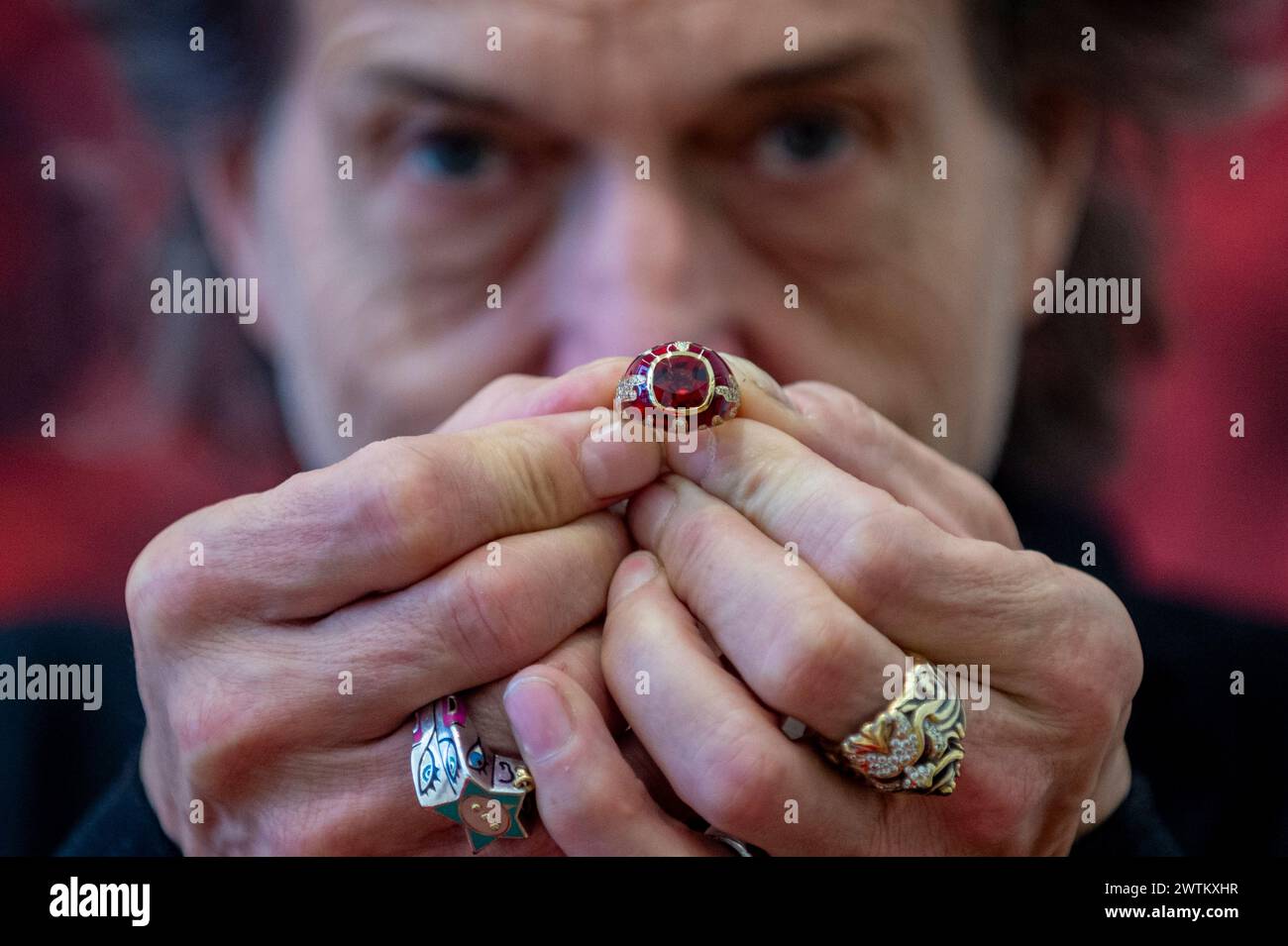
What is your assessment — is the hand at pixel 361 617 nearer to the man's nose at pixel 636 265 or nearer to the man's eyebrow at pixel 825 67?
the man's nose at pixel 636 265

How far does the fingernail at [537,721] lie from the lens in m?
0.57

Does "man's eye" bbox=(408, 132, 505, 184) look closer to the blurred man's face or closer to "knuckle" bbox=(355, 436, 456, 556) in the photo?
the blurred man's face

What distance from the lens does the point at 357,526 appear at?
1.89 ft

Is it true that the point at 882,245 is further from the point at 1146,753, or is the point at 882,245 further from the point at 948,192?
the point at 1146,753

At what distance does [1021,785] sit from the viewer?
621 mm

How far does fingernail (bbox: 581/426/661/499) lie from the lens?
2.09 feet

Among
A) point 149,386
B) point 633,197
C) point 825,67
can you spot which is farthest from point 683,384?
point 149,386

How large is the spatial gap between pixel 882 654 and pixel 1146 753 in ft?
1.91

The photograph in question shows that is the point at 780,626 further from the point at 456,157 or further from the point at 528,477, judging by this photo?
the point at 456,157

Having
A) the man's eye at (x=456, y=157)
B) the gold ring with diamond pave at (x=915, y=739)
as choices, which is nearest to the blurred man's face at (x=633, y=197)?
the man's eye at (x=456, y=157)

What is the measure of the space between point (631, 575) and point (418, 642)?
138mm

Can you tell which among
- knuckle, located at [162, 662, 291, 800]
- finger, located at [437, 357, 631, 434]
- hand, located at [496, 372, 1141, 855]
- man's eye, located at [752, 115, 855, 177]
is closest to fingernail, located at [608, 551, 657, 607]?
hand, located at [496, 372, 1141, 855]

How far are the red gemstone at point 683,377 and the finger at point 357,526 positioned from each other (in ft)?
0.16
